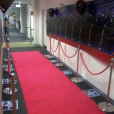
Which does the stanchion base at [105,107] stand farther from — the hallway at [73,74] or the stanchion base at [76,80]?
the stanchion base at [76,80]

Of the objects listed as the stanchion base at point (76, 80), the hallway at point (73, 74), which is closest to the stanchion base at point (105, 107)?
the hallway at point (73, 74)

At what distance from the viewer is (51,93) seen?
12.3 ft

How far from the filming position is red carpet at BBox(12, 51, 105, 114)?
312 centimetres

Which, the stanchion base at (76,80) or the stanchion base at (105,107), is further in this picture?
the stanchion base at (76,80)

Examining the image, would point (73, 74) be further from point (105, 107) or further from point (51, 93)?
point (105, 107)

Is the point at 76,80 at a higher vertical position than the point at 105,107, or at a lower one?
higher

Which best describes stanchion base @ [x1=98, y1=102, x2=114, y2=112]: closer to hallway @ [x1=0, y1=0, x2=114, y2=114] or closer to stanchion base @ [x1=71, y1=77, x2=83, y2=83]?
hallway @ [x1=0, y1=0, x2=114, y2=114]

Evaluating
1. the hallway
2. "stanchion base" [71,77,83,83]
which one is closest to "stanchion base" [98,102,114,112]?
the hallway

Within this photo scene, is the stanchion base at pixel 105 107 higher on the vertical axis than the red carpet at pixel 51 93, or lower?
lower

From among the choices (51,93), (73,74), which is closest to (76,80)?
(73,74)

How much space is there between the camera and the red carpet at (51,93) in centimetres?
312

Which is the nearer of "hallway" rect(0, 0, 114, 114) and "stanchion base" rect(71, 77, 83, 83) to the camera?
"hallway" rect(0, 0, 114, 114)

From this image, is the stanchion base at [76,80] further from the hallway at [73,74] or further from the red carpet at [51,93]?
the red carpet at [51,93]

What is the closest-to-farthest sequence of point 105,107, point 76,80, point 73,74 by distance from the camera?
point 105,107 < point 76,80 < point 73,74
